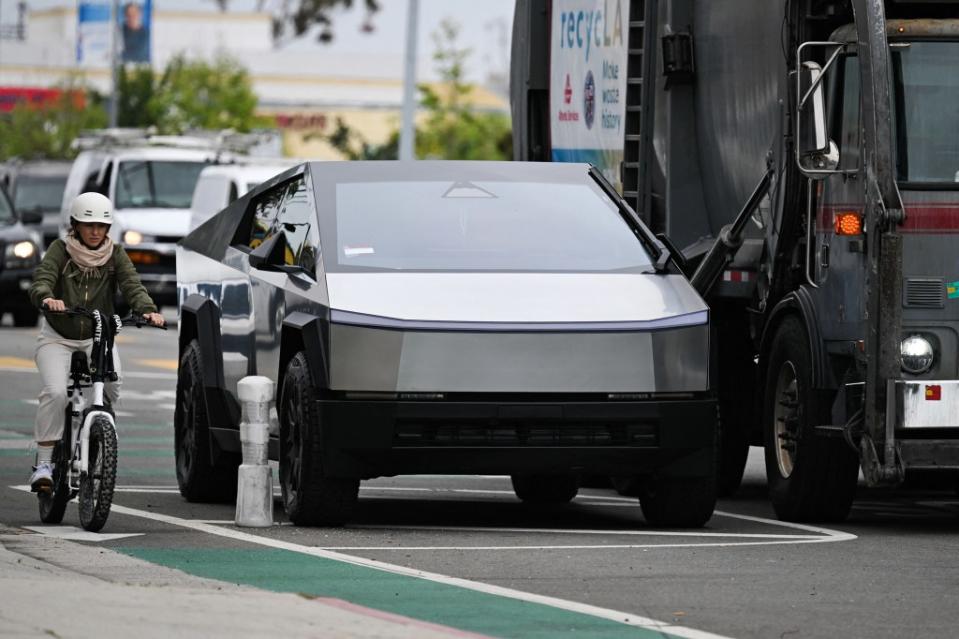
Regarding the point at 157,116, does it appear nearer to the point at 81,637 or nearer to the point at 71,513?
the point at 71,513

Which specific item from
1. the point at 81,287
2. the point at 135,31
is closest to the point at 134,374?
the point at 81,287

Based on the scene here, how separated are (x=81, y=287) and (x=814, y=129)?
3618 mm

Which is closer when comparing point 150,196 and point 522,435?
point 522,435

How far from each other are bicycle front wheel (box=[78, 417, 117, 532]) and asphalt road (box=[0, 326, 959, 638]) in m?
0.14

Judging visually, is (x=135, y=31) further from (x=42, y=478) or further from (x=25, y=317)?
(x=42, y=478)

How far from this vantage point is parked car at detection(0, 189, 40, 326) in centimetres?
3247

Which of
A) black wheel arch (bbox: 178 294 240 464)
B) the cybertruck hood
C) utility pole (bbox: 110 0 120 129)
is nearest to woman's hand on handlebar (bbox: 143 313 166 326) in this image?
the cybertruck hood

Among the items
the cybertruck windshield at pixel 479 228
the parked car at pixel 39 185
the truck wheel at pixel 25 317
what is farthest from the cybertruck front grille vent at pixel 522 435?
the parked car at pixel 39 185

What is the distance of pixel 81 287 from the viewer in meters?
12.2

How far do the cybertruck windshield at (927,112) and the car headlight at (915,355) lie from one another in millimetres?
748

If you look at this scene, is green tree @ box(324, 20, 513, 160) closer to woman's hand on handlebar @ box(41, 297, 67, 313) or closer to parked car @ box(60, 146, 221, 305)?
parked car @ box(60, 146, 221, 305)

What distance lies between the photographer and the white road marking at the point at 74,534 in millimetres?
11312

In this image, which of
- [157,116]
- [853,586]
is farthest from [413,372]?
[157,116]

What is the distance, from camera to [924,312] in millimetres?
11703
